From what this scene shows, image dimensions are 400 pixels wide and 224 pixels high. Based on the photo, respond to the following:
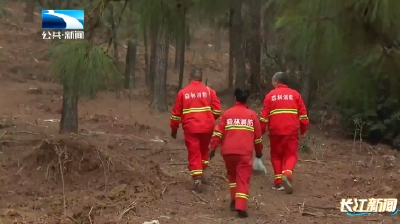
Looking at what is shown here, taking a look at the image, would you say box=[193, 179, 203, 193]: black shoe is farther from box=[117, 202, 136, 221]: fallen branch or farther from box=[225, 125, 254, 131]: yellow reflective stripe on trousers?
box=[225, 125, 254, 131]: yellow reflective stripe on trousers

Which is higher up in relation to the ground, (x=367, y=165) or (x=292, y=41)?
(x=292, y=41)

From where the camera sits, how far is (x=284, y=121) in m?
7.25

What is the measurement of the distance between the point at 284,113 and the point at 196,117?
3.65ft

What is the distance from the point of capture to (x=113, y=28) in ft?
24.0

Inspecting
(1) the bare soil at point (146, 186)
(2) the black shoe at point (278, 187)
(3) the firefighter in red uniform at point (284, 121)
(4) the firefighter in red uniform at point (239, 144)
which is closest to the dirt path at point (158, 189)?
(1) the bare soil at point (146, 186)

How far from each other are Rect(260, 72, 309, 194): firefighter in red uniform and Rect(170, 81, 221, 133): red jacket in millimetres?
733

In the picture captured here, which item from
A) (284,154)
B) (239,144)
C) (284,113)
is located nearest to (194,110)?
(239,144)

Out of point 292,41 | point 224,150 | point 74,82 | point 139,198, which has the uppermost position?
point 292,41

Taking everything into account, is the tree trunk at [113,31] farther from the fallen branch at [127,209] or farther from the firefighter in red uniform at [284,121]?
the firefighter in red uniform at [284,121]

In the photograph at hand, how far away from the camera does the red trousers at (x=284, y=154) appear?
7352 mm

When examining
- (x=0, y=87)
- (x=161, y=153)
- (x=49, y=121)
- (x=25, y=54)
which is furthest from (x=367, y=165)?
(x=25, y=54)

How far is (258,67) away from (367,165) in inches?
406

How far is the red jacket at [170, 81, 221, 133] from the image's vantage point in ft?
22.8

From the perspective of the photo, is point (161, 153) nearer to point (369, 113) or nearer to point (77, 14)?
point (77, 14)
